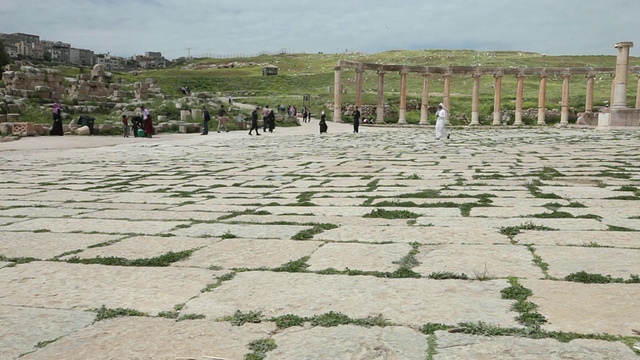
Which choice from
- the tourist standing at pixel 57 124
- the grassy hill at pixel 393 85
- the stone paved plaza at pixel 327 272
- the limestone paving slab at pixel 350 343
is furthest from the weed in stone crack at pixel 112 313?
the grassy hill at pixel 393 85

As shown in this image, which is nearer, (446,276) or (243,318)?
(243,318)

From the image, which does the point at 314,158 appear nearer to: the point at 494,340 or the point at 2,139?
the point at 494,340

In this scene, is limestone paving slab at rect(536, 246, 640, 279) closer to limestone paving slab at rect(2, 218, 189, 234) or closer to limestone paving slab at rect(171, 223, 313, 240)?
limestone paving slab at rect(171, 223, 313, 240)

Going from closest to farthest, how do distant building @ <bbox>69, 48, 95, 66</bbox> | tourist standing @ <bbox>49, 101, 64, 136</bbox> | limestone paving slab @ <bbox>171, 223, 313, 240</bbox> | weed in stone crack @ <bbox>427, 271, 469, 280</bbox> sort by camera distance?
1. weed in stone crack @ <bbox>427, 271, 469, 280</bbox>
2. limestone paving slab @ <bbox>171, 223, 313, 240</bbox>
3. tourist standing @ <bbox>49, 101, 64, 136</bbox>
4. distant building @ <bbox>69, 48, 95, 66</bbox>

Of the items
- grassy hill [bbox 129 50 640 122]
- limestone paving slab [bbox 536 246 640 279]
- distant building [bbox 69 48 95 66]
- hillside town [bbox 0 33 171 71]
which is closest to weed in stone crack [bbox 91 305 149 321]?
limestone paving slab [bbox 536 246 640 279]

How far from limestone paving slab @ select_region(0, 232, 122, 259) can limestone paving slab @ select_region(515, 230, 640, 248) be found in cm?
409

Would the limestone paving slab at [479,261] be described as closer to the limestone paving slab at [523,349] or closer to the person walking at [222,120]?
the limestone paving slab at [523,349]

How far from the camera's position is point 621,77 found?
Result: 3244 cm

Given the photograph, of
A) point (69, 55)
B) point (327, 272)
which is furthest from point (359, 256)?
point (69, 55)

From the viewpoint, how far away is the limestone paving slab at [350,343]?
271 centimetres

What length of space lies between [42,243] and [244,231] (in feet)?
6.48

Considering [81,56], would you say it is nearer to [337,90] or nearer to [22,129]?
[337,90]

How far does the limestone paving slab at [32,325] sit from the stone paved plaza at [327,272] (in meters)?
0.01

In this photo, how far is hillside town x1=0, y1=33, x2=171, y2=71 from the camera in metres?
152
